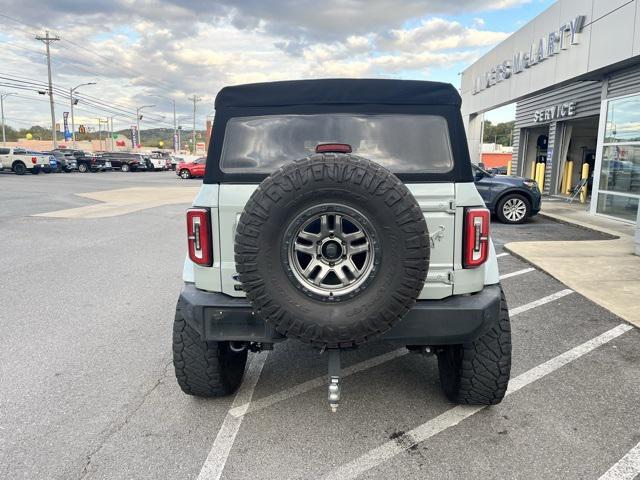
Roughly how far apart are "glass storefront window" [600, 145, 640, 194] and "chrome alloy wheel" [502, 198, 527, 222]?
244 cm

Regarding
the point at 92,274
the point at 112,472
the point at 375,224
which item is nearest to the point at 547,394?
the point at 375,224

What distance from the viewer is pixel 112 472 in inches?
102

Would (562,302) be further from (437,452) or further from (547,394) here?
(437,452)

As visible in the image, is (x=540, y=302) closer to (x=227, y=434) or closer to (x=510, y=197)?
(x=227, y=434)

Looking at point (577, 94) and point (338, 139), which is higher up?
point (577, 94)

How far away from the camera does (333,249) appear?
8.23 ft

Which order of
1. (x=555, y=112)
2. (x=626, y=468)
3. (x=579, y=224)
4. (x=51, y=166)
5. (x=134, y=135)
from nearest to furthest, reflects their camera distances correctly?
(x=626, y=468)
(x=579, y=224)
(x=555, y=112)
(x=51, y=166)
(x=134, y=135)

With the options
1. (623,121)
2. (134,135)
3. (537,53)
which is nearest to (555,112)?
(537,53)

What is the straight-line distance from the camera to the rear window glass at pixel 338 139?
116 inches

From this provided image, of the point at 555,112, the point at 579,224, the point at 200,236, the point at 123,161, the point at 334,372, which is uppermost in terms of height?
the point at 555,112

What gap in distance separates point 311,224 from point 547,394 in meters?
2.20

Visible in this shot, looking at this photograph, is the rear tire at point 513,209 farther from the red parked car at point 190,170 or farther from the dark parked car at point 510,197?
the red parked car at point 190,170

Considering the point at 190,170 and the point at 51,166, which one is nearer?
the point at 190,170

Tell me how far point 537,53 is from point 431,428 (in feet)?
53.1
